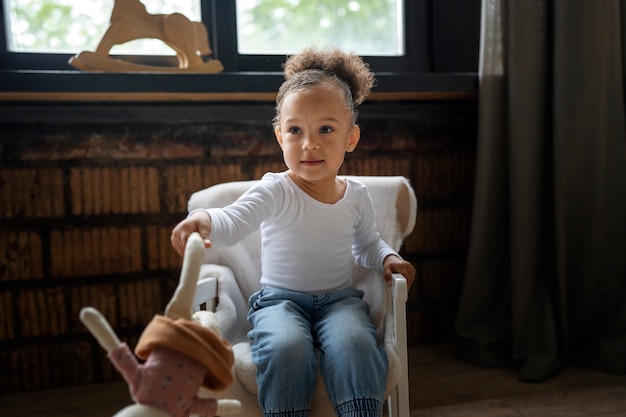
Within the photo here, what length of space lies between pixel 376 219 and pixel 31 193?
0.96 meters

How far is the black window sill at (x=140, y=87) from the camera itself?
4.95 ft

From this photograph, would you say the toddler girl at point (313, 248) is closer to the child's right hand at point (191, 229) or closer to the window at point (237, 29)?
the child's right hand at point (191, 229)

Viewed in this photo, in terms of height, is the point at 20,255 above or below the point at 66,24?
below

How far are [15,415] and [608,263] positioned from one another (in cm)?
173

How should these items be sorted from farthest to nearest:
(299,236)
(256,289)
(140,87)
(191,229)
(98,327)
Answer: (140,87) → (256,289) → (299,236) → (191,229) → (98,327)

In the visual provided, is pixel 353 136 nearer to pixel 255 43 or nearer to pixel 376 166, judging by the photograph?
pixel 376 166

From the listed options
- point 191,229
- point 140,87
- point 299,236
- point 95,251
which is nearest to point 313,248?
point 299,236

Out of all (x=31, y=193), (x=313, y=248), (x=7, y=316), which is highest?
(x=31, y=193)

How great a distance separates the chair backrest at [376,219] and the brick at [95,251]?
45 centimetres

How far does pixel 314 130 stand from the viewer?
1.19 metres

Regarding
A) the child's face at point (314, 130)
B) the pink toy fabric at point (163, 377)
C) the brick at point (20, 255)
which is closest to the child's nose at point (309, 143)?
the child's face at point (314, 130)

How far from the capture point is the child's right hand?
0.97 meters

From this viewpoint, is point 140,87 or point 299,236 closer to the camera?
point 299,236

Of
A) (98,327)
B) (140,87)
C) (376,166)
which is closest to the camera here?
(98,327)
